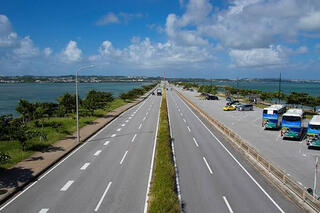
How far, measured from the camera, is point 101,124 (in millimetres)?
33594

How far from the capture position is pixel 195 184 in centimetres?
1430

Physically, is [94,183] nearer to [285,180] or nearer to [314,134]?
[285,180]

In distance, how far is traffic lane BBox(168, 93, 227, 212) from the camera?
11859 millimetres

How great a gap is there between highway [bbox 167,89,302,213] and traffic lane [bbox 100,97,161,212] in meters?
2.24

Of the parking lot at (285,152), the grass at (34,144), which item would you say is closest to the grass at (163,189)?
the parking lot at (285,152)

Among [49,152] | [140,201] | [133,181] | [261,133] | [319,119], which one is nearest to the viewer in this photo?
[140,201]

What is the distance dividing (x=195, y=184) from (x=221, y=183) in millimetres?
1594

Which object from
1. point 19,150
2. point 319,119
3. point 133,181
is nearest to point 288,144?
point 319,119

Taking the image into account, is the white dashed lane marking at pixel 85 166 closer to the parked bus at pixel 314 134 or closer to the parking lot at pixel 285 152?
the parking lot at pixel 285 152

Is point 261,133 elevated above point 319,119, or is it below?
below

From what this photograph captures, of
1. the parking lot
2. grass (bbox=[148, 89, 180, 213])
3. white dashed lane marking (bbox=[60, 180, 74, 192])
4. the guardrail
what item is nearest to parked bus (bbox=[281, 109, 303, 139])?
the parking lot

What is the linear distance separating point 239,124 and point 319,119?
11.7 m

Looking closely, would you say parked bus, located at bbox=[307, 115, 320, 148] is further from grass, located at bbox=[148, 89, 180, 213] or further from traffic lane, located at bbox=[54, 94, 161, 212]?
traffic lane, located at bbox=[54, 94, 161, 212]

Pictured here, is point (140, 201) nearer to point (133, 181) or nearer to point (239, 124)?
point (133, 181)
